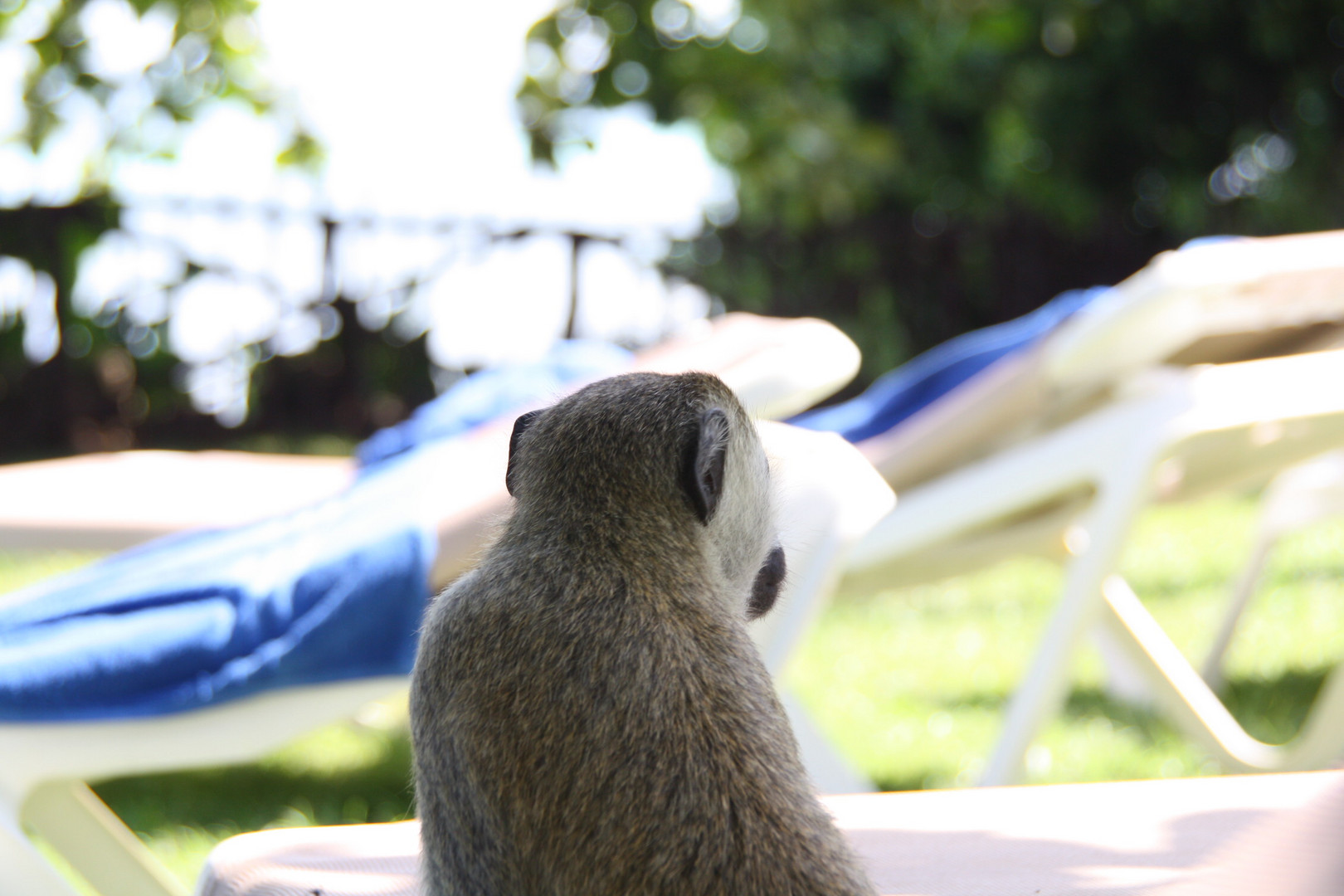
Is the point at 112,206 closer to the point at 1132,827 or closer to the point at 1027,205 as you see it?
the point at 1027,205

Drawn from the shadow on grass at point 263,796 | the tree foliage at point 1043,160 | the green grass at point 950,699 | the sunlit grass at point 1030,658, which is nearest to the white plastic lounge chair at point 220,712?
the green grass at point 950,699

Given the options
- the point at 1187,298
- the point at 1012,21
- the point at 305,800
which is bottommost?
the point at 305,800

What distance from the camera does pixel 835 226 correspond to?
1180cm

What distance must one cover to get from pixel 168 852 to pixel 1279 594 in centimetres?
479

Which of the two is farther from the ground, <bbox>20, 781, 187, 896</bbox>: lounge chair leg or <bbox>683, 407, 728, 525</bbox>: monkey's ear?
<bbox>683, 407, 728, 525</bbox>: monkey's ear

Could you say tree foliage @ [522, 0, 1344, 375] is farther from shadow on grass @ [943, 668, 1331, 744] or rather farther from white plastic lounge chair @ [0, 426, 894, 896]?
white plastic lounge chair @ [0, 426, 894, 896]

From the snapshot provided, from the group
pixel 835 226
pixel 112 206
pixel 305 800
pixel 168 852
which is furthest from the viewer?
pixel 835 226

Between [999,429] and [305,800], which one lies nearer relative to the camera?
[999,429]

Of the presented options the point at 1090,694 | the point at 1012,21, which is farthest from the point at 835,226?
the point at 1090,694

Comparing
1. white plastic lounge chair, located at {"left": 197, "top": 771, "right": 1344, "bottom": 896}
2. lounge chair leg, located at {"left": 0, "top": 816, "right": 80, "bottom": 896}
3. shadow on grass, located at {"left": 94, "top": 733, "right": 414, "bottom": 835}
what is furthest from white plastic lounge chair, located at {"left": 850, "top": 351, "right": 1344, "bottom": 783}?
lounge chair leg, located at {"left": 0, "top": 816, "right": 80, "bottom": 896}

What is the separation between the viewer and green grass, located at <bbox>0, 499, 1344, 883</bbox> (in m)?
3.58

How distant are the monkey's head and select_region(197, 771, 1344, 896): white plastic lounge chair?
468mm

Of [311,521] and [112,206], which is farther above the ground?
[311,521]

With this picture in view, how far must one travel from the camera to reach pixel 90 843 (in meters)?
2.08
